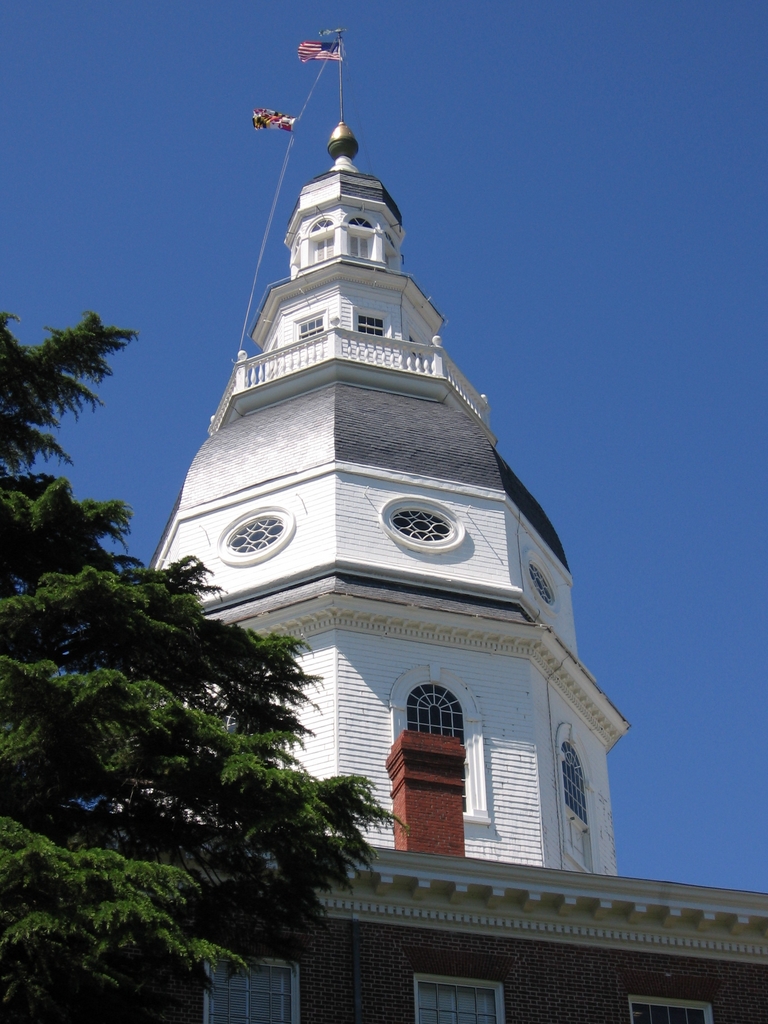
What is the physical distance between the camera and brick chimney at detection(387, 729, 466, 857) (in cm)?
2220

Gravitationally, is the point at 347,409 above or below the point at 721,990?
above

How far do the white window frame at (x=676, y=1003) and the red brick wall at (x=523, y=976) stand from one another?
69 mm

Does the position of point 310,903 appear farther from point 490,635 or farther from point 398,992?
point 490,635

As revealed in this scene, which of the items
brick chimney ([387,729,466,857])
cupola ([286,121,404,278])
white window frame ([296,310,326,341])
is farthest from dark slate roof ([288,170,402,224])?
brick chimney ([387,729,466,857])

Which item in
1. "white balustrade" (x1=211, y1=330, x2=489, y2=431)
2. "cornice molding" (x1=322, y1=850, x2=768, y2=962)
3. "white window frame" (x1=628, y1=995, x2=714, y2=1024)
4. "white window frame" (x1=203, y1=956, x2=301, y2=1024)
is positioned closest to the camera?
"white window frame" (x1=203, y1=956, x2=301, y2=1024)

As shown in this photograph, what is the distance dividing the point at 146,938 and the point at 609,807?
19.5m

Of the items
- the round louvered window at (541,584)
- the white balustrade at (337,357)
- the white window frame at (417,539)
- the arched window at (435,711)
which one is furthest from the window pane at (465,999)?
the white balustrade at (337,357)

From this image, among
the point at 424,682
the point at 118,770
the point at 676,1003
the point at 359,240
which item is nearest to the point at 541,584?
the point at 424,682

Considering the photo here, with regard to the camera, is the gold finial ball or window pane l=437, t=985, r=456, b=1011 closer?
window pane l=437, t=985, r=456, b=1011

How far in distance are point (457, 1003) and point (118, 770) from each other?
21.1 ft

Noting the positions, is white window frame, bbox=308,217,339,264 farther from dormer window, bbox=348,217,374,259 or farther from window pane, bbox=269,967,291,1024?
window pane, bbox=269,967,291,1024

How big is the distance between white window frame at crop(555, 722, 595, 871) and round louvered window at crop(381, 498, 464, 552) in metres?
4.18

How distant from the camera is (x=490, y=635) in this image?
98.5 ft

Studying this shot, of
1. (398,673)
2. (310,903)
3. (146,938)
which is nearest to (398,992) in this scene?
(310,903)
